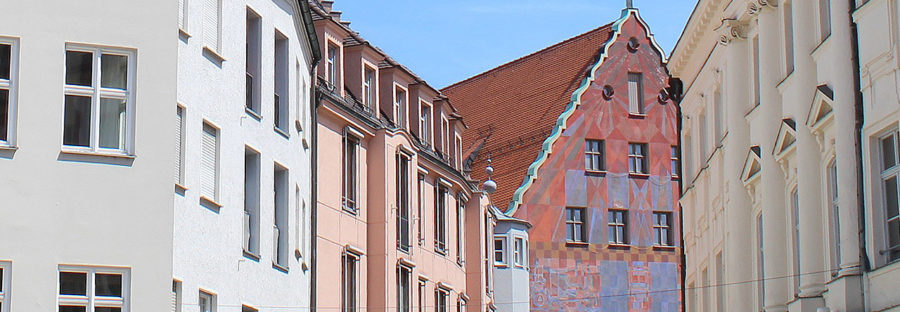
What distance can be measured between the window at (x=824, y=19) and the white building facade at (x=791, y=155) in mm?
24

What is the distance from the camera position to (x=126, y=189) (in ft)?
85.3

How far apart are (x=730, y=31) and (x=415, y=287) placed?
1203 cm

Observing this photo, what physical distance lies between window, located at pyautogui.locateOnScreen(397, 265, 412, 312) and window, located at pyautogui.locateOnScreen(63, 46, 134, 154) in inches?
678

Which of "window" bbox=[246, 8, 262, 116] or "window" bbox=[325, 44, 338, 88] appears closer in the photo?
"window" bbox=[246, 8, 262, 116]

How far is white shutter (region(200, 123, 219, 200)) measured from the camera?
28384 millimetres

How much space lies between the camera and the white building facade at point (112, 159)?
25297 mm

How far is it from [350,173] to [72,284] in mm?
15802

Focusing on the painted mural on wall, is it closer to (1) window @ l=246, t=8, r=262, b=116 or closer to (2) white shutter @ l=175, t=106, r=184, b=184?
(1) window @ l=246, t=8, r=262, b=116

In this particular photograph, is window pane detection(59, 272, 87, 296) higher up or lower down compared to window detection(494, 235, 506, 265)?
lower down

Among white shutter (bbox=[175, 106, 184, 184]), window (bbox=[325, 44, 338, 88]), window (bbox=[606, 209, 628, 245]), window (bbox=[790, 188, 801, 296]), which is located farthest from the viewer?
window (bbox=[606, 209, 628, 245])

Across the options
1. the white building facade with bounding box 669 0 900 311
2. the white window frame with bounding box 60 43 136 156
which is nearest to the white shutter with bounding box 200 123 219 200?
the white window frame with bounding box 60 43 136 156

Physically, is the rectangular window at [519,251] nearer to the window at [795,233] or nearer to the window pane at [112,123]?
the window at [795,233]

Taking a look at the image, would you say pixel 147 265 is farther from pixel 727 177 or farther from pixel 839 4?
pixel 727 177

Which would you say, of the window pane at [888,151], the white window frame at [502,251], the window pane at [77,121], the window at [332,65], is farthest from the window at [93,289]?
the white window frame at [502,251]
